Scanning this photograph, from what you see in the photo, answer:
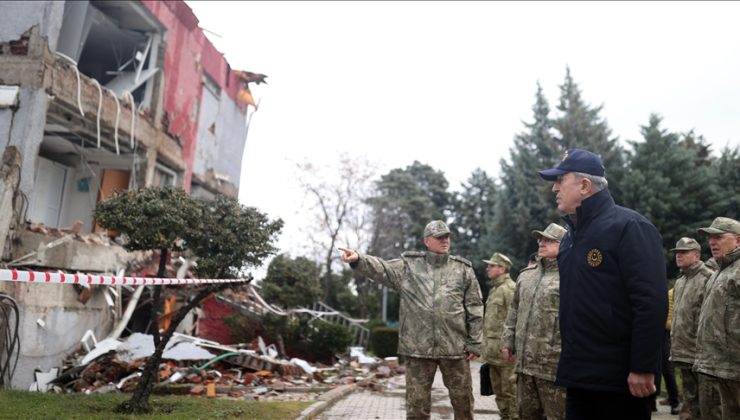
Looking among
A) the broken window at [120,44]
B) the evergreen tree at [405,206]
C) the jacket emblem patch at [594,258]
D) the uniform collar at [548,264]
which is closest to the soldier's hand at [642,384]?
the jacket emblem patch at [594,258]

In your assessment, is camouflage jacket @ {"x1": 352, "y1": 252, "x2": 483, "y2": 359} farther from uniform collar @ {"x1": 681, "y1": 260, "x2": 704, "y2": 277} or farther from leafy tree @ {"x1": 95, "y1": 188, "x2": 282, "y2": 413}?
leafy tree @ {"x1": 95, "y1": 188, "x2": 282, "y2": 413}

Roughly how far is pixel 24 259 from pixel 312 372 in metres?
6.28

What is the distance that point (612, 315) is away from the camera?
3.15 m

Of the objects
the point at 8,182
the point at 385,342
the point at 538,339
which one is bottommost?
the point at 385,342

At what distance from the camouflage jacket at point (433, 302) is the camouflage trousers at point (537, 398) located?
27.9 inches

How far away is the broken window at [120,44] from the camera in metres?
14.5

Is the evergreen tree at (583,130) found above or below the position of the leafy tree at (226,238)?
above

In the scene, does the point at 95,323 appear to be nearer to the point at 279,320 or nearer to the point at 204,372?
the point at 204,372

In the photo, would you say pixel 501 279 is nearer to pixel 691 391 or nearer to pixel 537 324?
pixel 691 391

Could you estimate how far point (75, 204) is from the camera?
17.1 m

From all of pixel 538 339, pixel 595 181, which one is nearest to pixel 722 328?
pixel 538 339

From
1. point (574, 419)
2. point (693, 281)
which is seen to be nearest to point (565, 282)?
point (574, 419)

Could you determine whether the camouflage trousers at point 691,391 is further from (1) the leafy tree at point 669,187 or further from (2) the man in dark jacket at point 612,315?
(1) the leafy tree at point 669,187

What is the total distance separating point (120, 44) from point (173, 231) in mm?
11388
